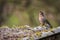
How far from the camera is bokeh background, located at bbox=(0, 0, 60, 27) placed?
18641mm

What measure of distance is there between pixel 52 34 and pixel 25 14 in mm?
13551

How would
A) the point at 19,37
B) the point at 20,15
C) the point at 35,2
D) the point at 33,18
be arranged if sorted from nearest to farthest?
the point at 19,37 → the point at 33,18 → the point at 20,15 → the point at 35,2

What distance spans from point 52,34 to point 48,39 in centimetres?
15

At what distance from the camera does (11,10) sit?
20.3 meters

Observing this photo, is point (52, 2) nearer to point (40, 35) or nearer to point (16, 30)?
point (16, 30)

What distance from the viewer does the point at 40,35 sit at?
20.8 ft

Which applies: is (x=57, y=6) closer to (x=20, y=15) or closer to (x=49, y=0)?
(x=49, y=0)

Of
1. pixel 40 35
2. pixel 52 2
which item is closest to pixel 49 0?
pixel 52 2

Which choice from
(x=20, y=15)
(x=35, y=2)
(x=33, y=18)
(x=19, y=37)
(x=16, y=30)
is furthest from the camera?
(x=35, y=2)

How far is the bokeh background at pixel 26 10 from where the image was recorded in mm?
18641

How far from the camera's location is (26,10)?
20203 mm

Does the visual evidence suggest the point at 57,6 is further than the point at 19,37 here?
Yes

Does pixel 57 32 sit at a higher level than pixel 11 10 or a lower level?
lower

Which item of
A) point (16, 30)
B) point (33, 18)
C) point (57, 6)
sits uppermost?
point (57, 6)
